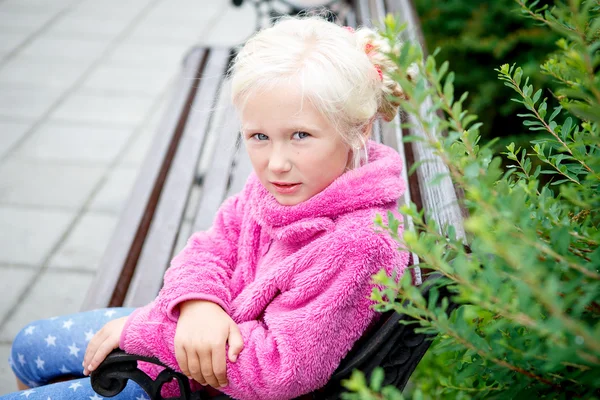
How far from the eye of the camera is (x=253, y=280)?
175 cm

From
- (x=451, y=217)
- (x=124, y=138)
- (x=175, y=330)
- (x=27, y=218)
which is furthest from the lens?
(x=124, y=138)

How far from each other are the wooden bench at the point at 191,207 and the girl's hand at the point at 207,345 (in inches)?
3.3

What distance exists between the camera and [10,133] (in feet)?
14.8

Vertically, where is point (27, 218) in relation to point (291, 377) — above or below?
below

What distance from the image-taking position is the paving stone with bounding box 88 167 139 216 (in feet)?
12.8

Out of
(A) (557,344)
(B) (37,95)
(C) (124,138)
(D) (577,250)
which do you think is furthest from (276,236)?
(B) (37,95)

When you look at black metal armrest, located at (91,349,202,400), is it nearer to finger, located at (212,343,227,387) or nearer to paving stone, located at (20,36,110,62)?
finger, located at (212,343,227,387)

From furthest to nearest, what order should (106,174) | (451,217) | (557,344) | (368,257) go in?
(106,174) → (451,217) → (368,257) → (557,344)

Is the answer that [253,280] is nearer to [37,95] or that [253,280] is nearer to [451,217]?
[451,217]

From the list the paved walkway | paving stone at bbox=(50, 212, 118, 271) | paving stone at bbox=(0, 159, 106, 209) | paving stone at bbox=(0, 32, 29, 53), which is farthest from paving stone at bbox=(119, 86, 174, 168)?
paving stone at bbox=(0, 32, 29, 53)

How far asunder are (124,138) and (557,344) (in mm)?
4054

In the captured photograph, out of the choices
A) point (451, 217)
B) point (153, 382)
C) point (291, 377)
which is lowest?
point (153, 382)

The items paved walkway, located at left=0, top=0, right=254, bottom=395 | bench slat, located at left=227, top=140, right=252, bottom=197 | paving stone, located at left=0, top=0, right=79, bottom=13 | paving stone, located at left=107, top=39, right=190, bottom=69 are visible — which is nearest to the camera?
bench slat, located at left=227, top=140, right=252, bottom=197

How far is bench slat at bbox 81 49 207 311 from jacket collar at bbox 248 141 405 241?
78cm
